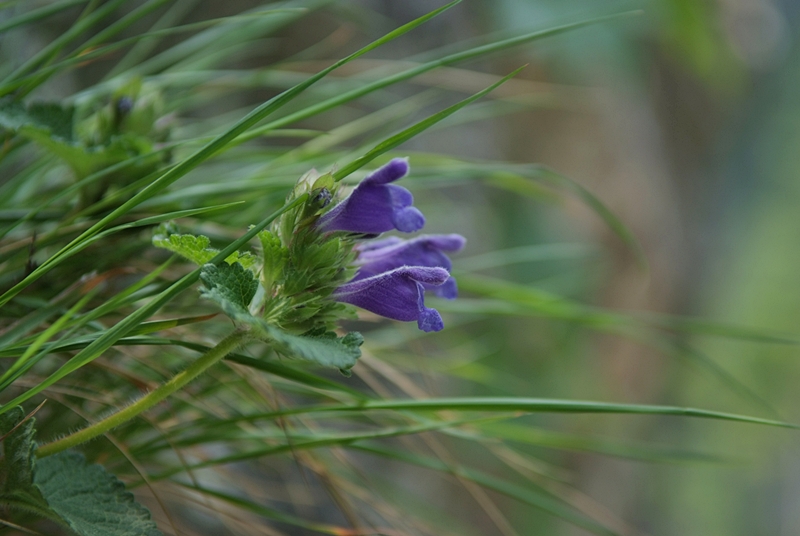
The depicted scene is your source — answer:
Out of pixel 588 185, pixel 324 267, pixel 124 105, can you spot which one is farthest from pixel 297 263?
pixel 588 185

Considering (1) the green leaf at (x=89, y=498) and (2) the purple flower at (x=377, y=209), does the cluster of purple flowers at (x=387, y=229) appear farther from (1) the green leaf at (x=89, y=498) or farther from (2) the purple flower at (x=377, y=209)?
(1) the green leaf at (x=89, y=498)

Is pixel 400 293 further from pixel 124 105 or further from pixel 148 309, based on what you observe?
pixel 124 105

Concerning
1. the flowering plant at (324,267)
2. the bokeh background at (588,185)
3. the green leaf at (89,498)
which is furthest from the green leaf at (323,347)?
the bokeh background at (588,185)

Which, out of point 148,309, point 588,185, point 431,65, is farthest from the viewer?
point 588,185

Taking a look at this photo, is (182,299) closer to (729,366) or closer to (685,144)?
(685,144)

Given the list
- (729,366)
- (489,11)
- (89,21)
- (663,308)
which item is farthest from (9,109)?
(729,366)
